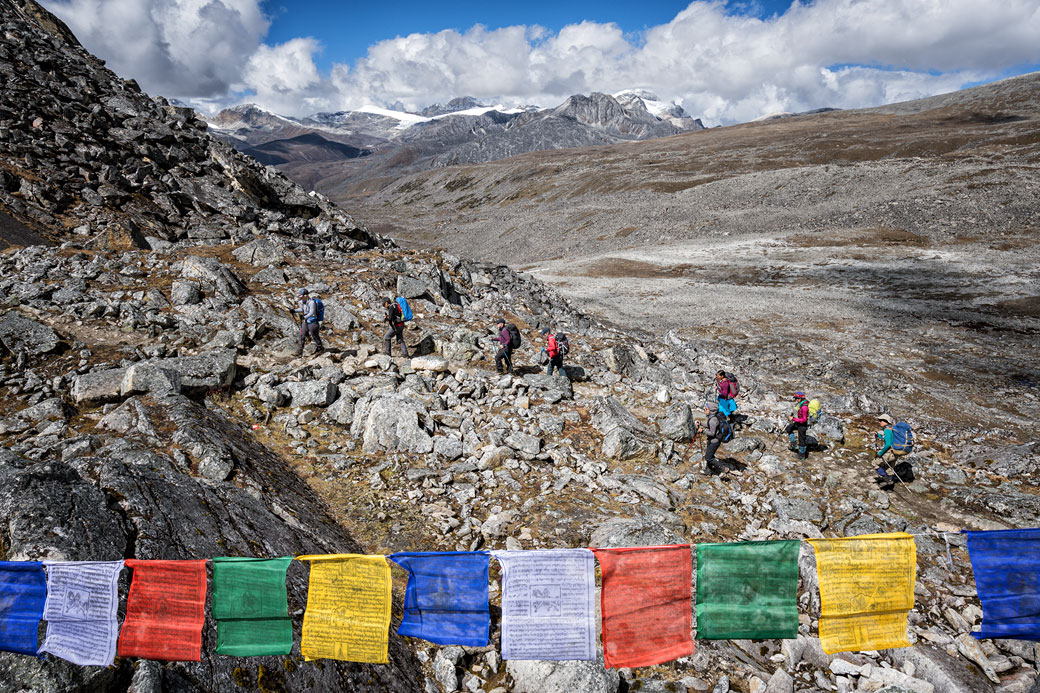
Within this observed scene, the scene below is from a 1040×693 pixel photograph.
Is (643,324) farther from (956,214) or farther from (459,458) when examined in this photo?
(956,214)

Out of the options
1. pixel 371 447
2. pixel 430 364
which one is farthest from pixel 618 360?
pixel 371 447

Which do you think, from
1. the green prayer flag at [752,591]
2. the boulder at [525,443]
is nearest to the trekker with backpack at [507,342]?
the boulder at [525,443]

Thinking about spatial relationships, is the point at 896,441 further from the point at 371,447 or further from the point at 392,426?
the point at 371,447

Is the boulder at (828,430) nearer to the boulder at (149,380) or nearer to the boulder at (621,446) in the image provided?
the boulder at (621,446)

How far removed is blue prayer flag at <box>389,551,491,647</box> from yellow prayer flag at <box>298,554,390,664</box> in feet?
→ 0.98

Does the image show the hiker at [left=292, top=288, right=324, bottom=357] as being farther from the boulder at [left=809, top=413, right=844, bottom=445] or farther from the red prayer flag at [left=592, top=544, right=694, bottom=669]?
the boulder at [left=809, top=413, right=844, bottom=445]

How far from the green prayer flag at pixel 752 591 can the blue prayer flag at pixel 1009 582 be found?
2558 millimetres

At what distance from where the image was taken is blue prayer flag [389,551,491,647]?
5859mm

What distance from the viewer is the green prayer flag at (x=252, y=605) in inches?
214

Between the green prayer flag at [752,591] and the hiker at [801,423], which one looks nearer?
the green prayer flag at [752,591]

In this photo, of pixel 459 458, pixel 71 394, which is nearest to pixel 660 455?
pixel 459 458

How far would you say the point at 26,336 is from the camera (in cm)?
1177

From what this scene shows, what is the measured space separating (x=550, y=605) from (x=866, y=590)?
4.02 meters

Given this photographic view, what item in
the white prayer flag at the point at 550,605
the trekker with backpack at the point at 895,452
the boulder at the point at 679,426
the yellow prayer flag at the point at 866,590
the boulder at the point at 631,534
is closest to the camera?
the white prayer flag at the point at 550,605
